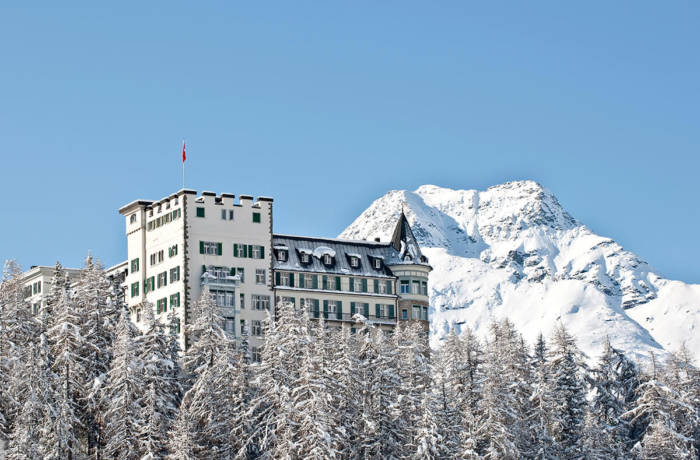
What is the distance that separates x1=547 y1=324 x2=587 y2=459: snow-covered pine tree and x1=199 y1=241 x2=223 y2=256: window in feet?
120

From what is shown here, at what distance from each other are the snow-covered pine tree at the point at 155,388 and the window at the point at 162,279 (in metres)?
28.1

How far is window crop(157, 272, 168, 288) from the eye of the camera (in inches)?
6088

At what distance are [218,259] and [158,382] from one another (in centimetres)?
3855

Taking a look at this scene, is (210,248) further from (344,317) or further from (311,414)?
(311,414)

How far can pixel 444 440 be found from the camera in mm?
121375

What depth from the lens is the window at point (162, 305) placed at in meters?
154

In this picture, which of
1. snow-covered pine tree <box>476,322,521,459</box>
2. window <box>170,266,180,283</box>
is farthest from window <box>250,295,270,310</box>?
snow-covered pine tree <box>476,322,521,459</box>

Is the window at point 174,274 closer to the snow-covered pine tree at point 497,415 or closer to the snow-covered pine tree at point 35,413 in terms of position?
the snow-covered pine tree at point 497,415

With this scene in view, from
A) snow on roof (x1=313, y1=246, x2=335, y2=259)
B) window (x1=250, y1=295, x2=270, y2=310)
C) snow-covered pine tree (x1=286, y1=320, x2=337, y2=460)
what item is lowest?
snow-covered pine tree (x1=286, y1=320, x2=337, y2=460)

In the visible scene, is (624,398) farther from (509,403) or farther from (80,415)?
(80,415)

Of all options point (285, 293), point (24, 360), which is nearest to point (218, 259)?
point (285, 293)

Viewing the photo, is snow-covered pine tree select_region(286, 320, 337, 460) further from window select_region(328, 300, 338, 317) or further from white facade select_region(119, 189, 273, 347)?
window select_region(328, 300, 338, 317)

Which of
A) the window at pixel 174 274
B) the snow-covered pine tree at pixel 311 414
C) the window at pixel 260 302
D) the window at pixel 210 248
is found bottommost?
the snow-covered pine tree at pixel 311 414

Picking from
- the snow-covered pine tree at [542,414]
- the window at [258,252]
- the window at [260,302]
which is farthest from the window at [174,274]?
the snow-covered pine tree at [542,414]
